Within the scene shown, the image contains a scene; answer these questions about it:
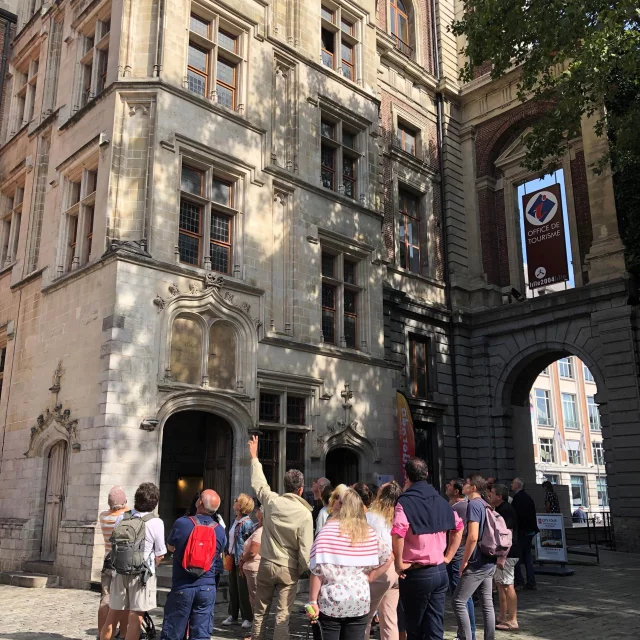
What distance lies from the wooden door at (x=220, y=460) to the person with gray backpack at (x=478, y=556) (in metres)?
8.51

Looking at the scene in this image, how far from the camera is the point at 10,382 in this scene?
17.8 meters

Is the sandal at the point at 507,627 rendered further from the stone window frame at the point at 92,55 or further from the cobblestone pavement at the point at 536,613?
the stone window frame at the point at 92,55

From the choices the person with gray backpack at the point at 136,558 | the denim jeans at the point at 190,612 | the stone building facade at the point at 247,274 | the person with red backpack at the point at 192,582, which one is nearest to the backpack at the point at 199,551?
the person with red backpack at the point at 192,582

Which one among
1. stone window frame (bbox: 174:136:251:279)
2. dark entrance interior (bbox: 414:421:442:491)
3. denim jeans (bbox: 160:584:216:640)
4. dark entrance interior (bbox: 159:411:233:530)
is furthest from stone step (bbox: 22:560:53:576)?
dark entrance interior (bbox: 414:421:442:491)

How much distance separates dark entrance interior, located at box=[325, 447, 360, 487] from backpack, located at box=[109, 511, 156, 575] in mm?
12203

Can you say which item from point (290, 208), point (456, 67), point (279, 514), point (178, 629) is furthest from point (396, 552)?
point (456, 67)

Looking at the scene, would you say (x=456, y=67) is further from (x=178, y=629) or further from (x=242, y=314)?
(x=178, y=629)

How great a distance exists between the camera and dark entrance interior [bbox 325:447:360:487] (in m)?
19.1

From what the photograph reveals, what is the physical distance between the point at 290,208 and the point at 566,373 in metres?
40.5

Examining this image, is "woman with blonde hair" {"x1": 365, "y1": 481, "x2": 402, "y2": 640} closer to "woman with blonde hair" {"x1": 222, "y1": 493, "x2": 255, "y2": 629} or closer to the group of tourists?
the group of tourists

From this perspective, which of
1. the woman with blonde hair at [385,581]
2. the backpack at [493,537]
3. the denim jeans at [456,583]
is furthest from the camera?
the backpack at [493,537]

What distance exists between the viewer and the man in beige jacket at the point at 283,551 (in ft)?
23.8

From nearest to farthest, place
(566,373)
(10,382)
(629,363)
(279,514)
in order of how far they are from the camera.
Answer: (279,514), (10,382), (629,363), (566,373)

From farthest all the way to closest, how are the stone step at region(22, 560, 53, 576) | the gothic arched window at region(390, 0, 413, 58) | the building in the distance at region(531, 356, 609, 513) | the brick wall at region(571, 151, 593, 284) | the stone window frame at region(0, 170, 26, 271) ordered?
1. the building in the distance at region(531, 356, 609, 513)
2. the gothic arched window at region(390, 0, 413, 58)
3. the brick wall at region(571, 151, 593, 284)
4. the stone window frame at region(0, 170, 26, 271)
5. the stone step at region(22, 560, 53, 576)
